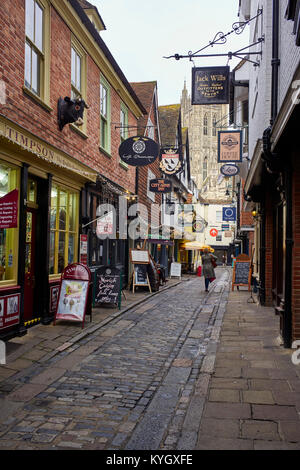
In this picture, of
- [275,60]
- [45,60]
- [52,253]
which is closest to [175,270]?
[52,253]

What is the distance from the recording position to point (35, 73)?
337 inches

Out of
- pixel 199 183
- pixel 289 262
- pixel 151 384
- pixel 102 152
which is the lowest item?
pixel 151 384

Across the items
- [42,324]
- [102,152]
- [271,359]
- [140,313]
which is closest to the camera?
[271,359]

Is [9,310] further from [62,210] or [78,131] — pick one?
[78,131]

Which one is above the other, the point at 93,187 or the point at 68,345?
the point at 93,187

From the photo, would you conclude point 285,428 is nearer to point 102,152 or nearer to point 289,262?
point 289,262

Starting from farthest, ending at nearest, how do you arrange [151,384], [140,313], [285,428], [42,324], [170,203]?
[170,203]
[140,313]
[42,324]
[151,384]
[285,428]

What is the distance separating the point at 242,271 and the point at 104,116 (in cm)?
828

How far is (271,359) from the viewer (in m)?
6.75

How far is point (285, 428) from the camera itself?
417cm

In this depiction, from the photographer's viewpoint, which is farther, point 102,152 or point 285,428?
point 102,152

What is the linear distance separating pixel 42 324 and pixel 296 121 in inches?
237
